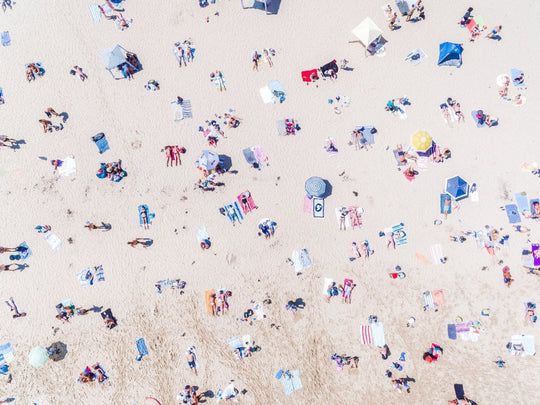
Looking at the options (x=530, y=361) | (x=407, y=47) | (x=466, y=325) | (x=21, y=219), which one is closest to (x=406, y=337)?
(x=466, y=325)

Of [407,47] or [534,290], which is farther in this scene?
[407,47]

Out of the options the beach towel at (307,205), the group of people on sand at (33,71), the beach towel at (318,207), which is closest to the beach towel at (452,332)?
the beach towel at (318,207)

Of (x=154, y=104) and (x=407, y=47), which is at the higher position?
(x=407, y=47)

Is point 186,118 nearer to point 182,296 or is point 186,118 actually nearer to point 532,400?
point 182,296

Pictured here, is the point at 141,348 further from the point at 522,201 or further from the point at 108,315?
the point at 522,201

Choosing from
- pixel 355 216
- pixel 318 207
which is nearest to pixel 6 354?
pixel 318 207

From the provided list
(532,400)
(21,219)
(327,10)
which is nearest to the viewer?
(532,400)

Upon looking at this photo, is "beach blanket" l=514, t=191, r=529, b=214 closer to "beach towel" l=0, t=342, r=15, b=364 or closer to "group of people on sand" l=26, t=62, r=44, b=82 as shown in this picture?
"group of people on sand" l=26, t=62, r=44, b=82
